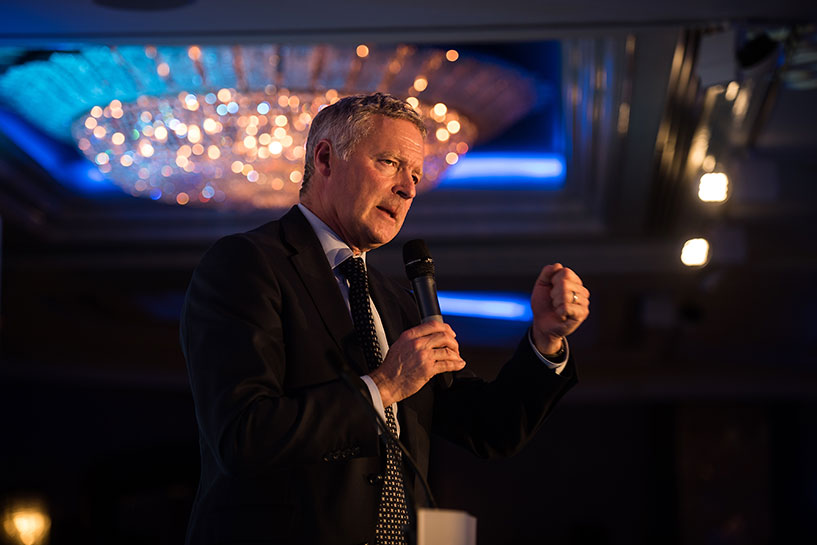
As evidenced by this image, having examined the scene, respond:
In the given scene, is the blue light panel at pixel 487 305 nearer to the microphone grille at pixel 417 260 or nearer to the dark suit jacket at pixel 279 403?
the microphone grille at pixel 417 260

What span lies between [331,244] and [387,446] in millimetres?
383

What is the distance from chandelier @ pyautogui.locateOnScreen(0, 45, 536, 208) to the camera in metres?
3.75

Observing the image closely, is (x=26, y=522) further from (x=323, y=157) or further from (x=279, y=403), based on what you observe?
(x=279, y=403)

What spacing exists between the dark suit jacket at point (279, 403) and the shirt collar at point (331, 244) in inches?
1.1

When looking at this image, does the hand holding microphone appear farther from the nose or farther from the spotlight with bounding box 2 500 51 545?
the spotlight with bounding box 2 500 51 545

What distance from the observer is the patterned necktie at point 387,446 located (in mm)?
1524

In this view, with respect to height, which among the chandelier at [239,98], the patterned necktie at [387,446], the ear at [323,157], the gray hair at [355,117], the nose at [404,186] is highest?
the chandelier at [239,98]

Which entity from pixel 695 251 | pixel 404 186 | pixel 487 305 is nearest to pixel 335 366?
pixel 404 186

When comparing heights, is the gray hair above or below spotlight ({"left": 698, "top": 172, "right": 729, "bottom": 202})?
below

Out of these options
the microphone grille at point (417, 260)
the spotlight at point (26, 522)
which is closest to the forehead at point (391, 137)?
the microphone grille at point (417, 260)

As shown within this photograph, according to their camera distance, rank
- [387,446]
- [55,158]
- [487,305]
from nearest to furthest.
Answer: [387,446], [55,158], [487,305]

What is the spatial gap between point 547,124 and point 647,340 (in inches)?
179

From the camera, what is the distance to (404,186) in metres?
1.72

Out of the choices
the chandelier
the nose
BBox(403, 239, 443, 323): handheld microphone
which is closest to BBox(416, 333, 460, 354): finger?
BBox(403, 239, 443, 323): handheld microphone
